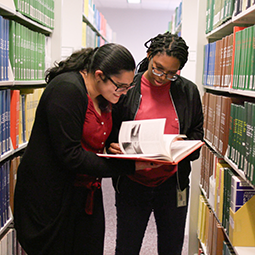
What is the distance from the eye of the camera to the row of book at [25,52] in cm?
174

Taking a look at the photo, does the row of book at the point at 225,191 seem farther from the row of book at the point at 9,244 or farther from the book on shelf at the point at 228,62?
the row of book at the point at 9,244

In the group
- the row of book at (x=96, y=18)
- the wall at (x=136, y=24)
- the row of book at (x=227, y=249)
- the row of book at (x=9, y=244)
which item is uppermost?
the wall at (x=136, y=24)

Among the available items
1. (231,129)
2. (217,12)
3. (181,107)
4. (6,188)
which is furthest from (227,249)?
(217,12)

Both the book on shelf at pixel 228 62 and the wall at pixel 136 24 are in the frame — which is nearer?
the book on shelf at pixel 228 62

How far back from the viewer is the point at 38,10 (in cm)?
208

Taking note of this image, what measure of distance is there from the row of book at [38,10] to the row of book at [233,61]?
3.77ft

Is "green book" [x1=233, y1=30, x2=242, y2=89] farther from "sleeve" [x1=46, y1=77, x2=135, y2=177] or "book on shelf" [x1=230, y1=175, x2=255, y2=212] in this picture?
"sleeve" [x1=46, y1=77, x2=135, y2=177]

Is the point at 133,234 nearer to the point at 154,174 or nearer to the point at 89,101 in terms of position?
the point at 154,174

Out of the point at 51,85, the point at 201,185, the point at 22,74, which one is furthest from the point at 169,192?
the point at 22,74

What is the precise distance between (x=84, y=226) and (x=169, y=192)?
419 millimetres

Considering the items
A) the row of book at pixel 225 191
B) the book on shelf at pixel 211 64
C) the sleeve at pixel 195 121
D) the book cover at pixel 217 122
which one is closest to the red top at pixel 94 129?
the sleeve at pixel 195 121

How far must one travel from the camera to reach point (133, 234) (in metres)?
1.42

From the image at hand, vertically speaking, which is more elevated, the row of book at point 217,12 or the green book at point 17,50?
the row of book at point 217,12

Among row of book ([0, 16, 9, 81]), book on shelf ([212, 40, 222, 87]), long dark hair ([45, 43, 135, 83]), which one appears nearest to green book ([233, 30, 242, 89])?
book on shelf ([212, 40, 222, 87])
